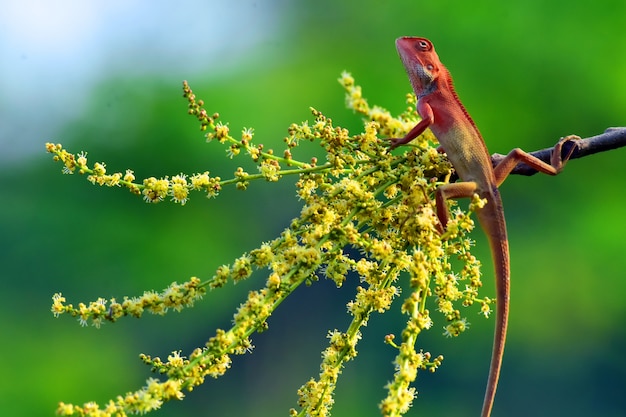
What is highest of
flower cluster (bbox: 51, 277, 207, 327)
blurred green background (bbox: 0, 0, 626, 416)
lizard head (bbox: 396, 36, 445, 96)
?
blurred green background (bbox: 0, 0, 626, 416)

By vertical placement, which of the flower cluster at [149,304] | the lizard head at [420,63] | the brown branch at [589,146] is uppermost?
the lizard head at [420,63]

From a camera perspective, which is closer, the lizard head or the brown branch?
the brown branch

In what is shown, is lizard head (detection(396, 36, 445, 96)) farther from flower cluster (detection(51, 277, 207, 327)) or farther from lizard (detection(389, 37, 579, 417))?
flower cluster (detection(51, 277, 207, 327))

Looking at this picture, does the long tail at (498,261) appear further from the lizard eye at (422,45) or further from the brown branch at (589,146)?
the lizard eye at (422,45)

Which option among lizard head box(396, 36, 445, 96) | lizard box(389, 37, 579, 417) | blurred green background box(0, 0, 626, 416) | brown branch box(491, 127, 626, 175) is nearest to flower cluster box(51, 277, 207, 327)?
lizard box(389, 37, 579, 417)

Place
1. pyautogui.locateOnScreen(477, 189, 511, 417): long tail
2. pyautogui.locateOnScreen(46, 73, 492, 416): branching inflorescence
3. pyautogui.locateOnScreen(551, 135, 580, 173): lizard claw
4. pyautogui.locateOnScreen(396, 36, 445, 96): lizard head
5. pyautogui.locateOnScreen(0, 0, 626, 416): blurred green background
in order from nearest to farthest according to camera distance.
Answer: pyautogui.locateOnScreen(46, 73, 492, 416): branching inflorescence → pyautogui.locateOnScreen(477, 189, 511, 417): long tail → pyautogui.locateOnScreen(551, 135, 580, 173): lizard claw → pyautogui.locateOnScreen(396, 36, 445, 96): lizard head → pyautogui.locateOnScreen(0, 0, 626, 416): blurred green background

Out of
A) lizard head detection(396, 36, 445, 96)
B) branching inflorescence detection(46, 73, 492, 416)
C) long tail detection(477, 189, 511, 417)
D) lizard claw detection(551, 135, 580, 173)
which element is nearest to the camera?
branching inflorescence detection(46, 73, 492, 416)

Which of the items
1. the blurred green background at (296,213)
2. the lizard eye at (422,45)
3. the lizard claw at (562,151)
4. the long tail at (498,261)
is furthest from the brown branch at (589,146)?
the blurred green background at (296,213)

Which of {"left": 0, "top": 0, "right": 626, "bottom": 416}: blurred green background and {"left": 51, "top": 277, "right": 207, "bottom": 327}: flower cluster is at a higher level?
{"left": 0, "top": 0, "right": 626, "bottom": 416}: blurred green background

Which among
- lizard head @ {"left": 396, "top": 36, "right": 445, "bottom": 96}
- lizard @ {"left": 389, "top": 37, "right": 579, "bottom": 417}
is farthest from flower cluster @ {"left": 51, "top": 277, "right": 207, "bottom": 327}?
lizard head @ {"left": 396, "top": 36, "right": 445, "bottom": 96}
